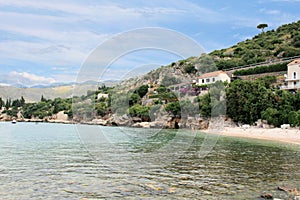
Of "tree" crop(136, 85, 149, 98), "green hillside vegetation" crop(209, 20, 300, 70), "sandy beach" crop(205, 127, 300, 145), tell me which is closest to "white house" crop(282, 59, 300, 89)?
"sandy beach" crop(205, 127, 300, 145)

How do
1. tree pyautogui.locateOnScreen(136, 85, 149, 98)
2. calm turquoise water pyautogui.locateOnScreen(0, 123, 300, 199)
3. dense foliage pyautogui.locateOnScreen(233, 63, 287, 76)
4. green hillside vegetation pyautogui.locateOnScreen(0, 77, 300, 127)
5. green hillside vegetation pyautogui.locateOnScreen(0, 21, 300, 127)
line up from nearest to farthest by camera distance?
calm turquoise water pyautogui.locateOnScreen(0, 123, 300, 199) → green hillside vegetation pyautogui.locateOnScreen(0, 77, 300, 127) → green hillside vegetation pyautogui.locateOnScreen(0, 21, 300, 127) → dense foliage pyautogui.locateOnScreen(233, 63, 287, 76) → tree pyautogui.locateOnScreen(136, 85, 149, 98)

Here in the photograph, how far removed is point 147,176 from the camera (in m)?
17.7

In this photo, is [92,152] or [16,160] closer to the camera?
[16,160]

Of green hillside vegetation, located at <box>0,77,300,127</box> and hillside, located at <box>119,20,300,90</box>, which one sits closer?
green hillside vegetation, located at <box>0,77,300,127</box>

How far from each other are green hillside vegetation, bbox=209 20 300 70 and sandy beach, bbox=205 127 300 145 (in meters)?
44.0

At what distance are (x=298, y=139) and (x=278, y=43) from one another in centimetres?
7757

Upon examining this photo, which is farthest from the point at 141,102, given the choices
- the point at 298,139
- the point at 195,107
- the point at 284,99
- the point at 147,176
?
the point at 147,176

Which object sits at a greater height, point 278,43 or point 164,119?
point 278,43

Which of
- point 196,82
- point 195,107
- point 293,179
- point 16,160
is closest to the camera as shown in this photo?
point 293,179

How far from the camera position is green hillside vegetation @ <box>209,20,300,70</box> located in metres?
93.0

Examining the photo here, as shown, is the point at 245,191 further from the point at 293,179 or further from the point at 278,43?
the point at 278,43

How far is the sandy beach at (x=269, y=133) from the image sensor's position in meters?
41.4

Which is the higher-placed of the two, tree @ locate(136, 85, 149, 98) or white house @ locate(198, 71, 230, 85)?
white house @ locate(198, 71, 230, 85)

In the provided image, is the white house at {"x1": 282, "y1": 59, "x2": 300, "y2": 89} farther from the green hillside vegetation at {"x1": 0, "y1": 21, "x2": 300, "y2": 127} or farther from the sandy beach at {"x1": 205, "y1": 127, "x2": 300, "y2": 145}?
the sandy beach at {"x1": 205, "y1": 127, "x2": 300, "y2": 145}
